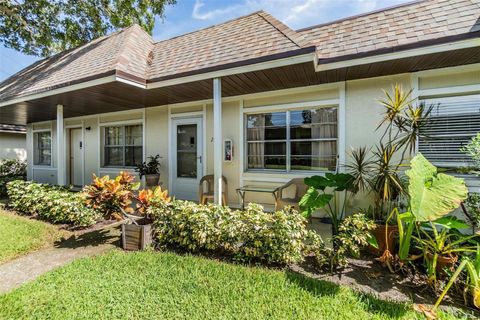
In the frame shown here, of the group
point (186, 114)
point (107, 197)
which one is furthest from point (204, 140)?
point (107, 197)

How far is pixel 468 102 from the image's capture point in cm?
438

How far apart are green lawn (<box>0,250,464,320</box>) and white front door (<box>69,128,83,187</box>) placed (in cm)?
759

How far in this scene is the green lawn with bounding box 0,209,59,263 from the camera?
4.03 metres

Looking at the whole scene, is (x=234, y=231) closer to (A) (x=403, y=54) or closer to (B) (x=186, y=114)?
(A) (x=403, y=54)

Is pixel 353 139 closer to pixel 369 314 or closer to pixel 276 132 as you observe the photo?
pixel 276 132

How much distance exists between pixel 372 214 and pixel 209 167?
4234 millimetres

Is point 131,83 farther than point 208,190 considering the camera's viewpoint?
No

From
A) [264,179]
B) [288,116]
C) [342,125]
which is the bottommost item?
[264,179]

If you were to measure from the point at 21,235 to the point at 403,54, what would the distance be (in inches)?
308

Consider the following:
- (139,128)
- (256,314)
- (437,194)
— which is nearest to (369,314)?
(256,314)

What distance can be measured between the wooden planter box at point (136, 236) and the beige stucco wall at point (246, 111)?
2835 millimetres

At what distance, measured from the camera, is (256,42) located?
15.9 feet

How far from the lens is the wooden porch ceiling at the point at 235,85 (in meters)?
4.23

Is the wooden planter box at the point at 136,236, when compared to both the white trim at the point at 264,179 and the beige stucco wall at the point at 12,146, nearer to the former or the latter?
the white trim at the point at 264,179
